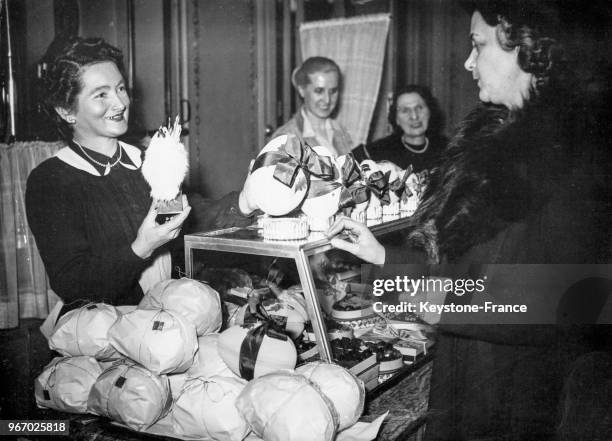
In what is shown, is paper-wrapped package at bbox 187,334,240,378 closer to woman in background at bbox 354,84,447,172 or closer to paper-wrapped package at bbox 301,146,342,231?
paper-wrapped package at bbox 301,146,342,231

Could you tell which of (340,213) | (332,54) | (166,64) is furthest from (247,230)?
(332,54)

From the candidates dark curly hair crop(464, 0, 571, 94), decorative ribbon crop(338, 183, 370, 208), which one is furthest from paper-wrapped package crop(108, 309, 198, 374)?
dark curly hair crop(464, 0, 571, 94)

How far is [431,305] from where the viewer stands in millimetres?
1673

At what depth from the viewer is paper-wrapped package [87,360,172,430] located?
1.40m

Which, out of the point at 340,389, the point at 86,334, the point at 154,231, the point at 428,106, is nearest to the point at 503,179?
the point at 340,389

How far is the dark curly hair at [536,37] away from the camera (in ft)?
4.42

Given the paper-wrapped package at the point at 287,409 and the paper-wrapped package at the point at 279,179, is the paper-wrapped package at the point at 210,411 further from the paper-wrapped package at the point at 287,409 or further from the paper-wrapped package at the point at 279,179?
the paper-wrapped package at the point at 279,179

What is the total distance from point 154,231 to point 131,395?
0.52 meters

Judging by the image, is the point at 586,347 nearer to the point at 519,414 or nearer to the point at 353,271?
the point at 519,414

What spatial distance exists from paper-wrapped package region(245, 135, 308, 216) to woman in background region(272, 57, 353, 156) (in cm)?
279

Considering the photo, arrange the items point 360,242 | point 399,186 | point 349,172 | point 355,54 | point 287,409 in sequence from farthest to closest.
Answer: point 355,54, point 399,186, point 349,172, point 360,242, point 287,409

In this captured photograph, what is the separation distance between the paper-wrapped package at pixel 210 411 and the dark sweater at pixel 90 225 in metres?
0.55

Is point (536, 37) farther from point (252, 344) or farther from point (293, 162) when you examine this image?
point (252, 344)

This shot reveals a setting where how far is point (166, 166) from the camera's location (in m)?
1.66
